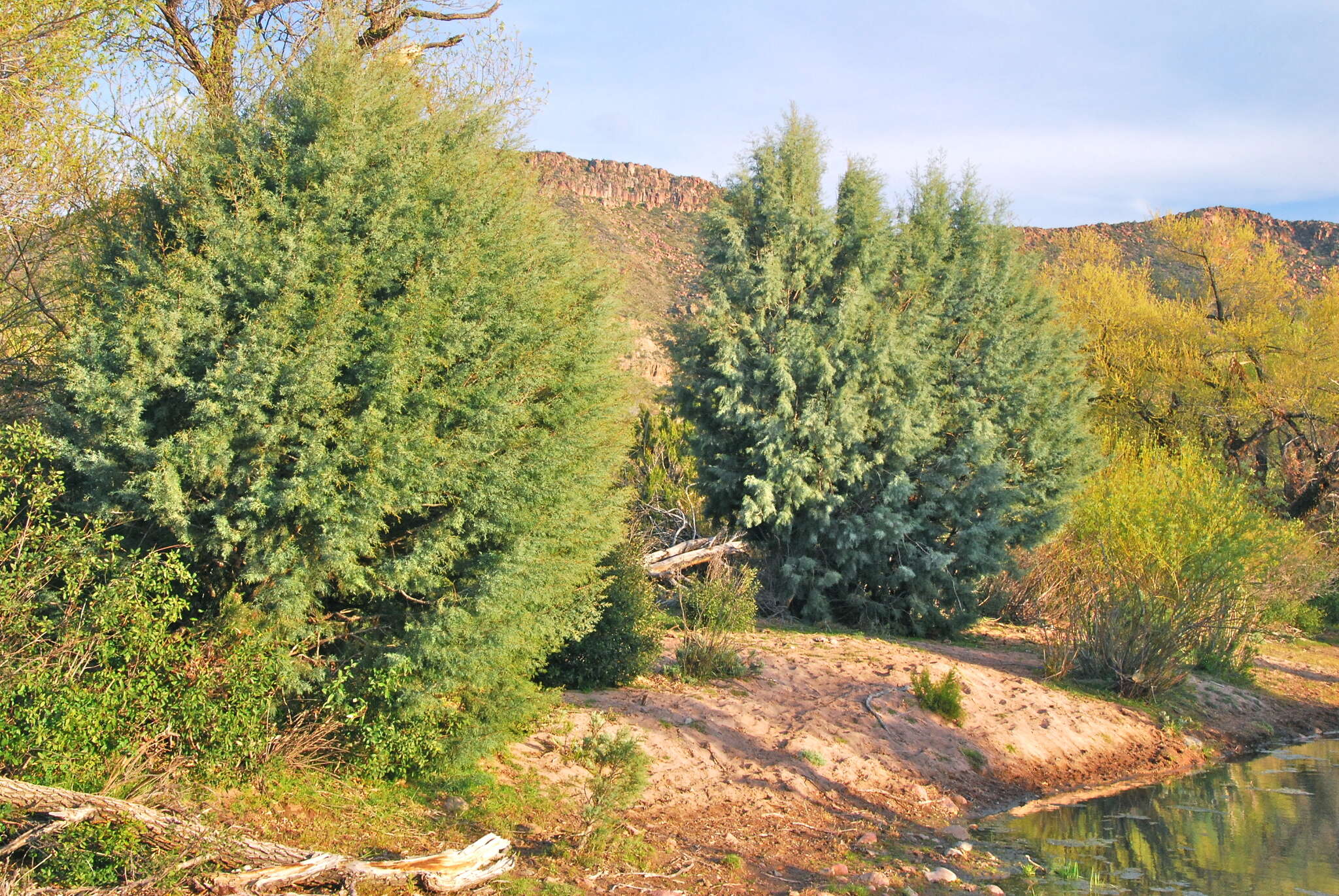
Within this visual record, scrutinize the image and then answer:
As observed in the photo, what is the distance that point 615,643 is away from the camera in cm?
948

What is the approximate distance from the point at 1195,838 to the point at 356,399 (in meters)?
8.63

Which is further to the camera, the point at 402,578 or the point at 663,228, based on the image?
the point at 663,228

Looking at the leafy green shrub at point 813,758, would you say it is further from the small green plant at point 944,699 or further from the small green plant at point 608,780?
the small green plant at point 608,780

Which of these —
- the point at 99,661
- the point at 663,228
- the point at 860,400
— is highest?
the point at 663,228

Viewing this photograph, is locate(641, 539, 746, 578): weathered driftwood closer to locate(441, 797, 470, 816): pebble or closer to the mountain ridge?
locate(441, 797, 470, 816): pebble

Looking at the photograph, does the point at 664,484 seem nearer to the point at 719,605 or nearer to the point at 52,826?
the point at 719,605

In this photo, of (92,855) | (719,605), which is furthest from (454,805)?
(719,605)

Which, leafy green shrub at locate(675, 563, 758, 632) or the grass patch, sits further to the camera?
leafy green shrub at locate(675, 563, 758, 632)

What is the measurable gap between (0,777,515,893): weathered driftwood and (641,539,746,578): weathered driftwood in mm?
8015

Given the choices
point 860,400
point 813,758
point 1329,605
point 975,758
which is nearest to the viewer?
point 813,758

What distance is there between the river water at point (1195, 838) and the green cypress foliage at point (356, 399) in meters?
4.67

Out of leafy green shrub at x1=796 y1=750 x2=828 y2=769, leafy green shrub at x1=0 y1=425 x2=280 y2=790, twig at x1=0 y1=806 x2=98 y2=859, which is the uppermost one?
leafy green shrub at x1=0 y1=425 x2=280 y2=790

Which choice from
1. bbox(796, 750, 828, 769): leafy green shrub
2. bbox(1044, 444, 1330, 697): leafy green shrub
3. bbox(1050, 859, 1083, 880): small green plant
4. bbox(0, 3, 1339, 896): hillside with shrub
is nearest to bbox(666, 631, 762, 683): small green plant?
bbox(0, 3, 1339, 896): hillside with shrub

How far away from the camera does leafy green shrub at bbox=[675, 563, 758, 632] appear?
1123cm
